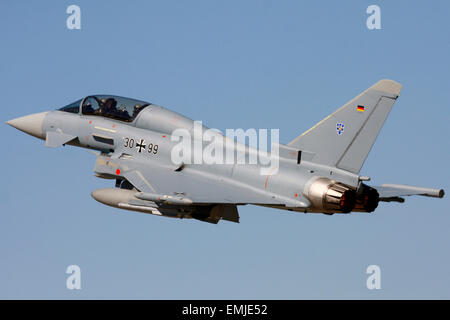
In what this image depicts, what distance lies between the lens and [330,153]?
2530 centimetres

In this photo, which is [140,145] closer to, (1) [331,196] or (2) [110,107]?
(2) [110,107]

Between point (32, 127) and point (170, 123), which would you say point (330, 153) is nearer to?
point (170, 123)

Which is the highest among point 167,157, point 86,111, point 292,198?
point 86,111

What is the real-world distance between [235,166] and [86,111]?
611cm

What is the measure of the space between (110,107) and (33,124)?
103 inches

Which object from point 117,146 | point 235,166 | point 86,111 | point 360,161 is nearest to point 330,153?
point 360,161

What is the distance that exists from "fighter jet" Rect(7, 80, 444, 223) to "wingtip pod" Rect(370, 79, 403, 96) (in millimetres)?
26

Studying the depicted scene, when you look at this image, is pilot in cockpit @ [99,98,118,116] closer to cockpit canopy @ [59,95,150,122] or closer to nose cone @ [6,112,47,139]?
cockpit canopy @ [59,95,150,122]

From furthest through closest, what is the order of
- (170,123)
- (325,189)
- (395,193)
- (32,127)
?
1. (32,127)
2. (170,123)
3. (395,193)
4. (325,189)

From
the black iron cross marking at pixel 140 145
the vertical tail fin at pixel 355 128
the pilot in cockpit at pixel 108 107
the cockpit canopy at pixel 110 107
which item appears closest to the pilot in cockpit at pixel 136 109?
the cockpit canopy at pixel 110 107

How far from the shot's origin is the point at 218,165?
2677 centimetres

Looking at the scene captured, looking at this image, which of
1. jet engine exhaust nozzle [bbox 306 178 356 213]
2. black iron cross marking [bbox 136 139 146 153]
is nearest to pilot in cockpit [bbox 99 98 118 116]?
black iron cross marking [bbox 136 139 146 153]

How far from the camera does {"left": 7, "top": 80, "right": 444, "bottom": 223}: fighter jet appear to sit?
25047 millimetres

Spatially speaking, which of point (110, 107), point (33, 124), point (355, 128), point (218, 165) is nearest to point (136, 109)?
point (110, 107)
